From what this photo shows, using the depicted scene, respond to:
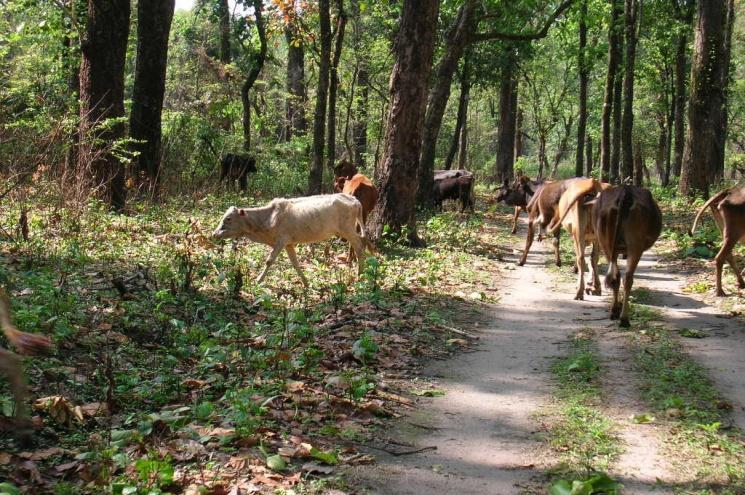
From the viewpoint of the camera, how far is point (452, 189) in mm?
21984

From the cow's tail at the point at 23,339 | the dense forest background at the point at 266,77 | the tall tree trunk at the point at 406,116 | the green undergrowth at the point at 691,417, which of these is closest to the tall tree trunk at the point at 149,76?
the dense forest background at the point at 266,77

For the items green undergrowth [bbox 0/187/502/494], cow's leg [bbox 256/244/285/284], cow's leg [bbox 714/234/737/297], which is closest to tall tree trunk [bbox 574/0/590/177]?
cow's leg [bbox 714/234/737/297]

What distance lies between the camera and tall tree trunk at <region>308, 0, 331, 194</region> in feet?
52.2

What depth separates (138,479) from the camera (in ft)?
13.5

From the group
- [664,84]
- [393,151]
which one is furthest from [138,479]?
[664,84]

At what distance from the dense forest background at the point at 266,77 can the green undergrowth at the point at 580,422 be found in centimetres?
721

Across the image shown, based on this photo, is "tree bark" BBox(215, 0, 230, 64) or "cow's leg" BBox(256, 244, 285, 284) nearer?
"cow's leg" BBox(256, 244, 285, 284)

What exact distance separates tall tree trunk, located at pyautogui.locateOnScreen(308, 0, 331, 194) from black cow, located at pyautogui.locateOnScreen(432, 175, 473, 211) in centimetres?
611

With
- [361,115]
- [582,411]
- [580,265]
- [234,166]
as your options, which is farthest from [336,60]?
[582,411]

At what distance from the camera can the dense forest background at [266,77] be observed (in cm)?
1441

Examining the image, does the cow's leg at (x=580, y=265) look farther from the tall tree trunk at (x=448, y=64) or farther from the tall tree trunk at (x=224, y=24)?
the tall tree trunk at (x=224, y=24)

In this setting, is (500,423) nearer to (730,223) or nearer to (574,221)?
(574,221)

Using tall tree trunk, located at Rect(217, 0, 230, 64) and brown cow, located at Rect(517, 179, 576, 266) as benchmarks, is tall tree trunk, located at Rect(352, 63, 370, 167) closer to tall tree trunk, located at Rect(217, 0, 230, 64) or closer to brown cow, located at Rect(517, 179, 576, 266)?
tall tree trunk, located at Rect(217, 0, 230, 64)

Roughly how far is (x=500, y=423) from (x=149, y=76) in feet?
45.9
